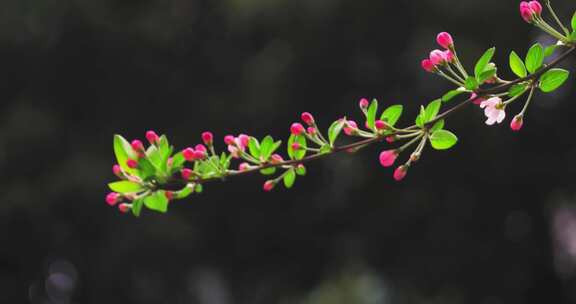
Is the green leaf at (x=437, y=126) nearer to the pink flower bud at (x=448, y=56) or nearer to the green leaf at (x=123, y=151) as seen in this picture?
the pink flower bud at (x=448, y=56)

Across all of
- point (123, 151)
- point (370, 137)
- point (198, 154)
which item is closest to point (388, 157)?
point (370, 137)

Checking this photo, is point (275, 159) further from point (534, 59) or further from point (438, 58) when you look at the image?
point (534, 59)

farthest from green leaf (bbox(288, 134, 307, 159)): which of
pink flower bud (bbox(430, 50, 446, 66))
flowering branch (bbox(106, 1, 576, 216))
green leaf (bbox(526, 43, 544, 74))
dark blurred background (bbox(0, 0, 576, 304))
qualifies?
dark blurred background (bbox(0, 0, 576, 304))

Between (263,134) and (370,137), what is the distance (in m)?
6.74

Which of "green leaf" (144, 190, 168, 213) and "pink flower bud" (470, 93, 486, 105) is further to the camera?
"green leaf" (144, 190, 168, 213)

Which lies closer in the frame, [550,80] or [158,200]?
[550,80]

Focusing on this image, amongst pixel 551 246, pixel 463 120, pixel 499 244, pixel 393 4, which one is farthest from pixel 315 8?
pixel 551 246

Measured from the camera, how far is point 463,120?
7.48 m

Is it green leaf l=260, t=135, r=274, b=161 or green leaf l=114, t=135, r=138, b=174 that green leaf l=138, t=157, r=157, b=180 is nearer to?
green leaf l=114, t=135, r=138, b=174

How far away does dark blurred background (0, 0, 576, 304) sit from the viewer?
A: 7.74 metres

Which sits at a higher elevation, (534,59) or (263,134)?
(263,134)

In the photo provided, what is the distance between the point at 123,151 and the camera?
1077 millimetres

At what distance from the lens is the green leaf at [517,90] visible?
947mm

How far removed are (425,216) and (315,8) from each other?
245 centimetres
